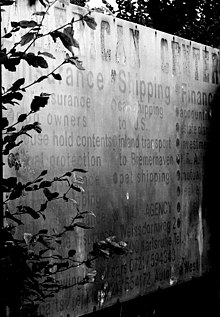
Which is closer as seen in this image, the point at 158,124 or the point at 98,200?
the point at 98,200

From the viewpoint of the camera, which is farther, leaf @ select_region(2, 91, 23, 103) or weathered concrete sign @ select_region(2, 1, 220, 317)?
weathered concrete sign @ select_region(2, 1, 220, 317)

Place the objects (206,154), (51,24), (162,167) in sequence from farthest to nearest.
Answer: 1. (206,154)
2. (162,167)
3. (51,24)

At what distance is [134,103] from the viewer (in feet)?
14.5

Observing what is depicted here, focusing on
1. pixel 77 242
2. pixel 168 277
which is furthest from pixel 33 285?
pixel 168 277

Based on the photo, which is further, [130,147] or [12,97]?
[130,147]

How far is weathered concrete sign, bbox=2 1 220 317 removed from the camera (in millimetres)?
3803

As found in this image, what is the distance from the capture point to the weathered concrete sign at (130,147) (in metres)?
3.80

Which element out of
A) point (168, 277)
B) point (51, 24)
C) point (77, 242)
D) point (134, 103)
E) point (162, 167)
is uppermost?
point (51, 24)

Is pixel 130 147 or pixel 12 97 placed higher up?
pixel 12 97

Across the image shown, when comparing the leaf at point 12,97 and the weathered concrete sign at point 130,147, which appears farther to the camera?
the weathered concrete sign at point 130,147

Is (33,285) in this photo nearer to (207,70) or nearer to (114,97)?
(114,97)

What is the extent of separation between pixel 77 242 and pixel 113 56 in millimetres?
961

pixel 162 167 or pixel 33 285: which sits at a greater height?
pixel 162 167

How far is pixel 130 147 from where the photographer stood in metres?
4.38
